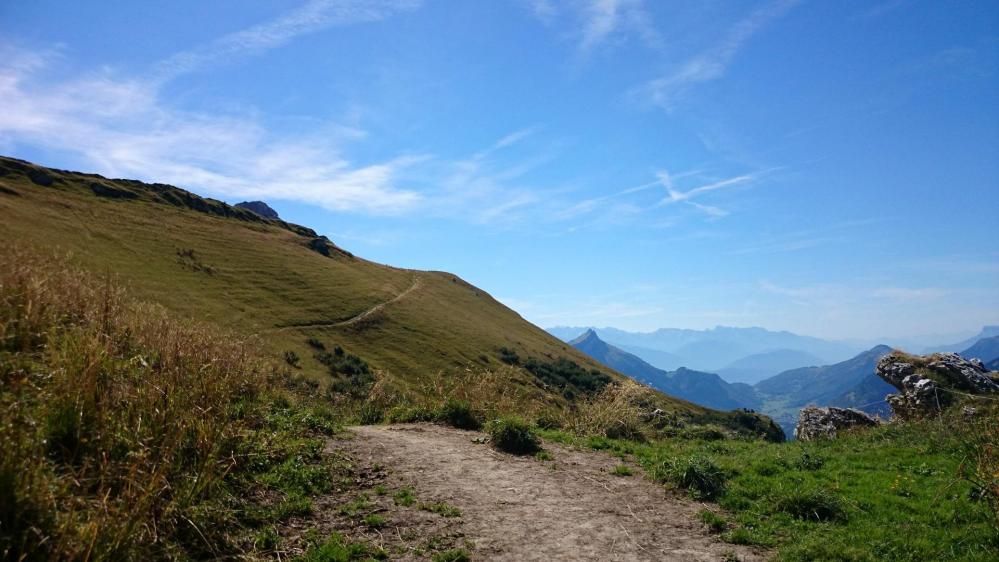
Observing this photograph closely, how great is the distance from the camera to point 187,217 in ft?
278

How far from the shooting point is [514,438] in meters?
12.4

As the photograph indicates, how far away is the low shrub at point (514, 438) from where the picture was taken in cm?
1228

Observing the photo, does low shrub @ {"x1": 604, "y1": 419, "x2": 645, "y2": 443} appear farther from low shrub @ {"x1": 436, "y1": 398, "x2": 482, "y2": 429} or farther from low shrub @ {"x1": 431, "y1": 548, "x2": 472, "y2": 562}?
low shrub @ {"x1": 431, "y1": 548, "x2": 472, "y2": 562}

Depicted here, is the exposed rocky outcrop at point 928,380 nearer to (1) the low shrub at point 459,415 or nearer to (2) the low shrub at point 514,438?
(2) the low shrub at point 514,438

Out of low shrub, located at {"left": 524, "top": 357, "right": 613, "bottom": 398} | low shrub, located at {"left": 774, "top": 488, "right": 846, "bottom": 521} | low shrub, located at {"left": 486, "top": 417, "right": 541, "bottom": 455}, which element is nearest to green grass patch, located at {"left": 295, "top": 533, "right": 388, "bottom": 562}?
low shrub, located at {"left": 486, "top": 417, "right": 541, "bottom": 455}

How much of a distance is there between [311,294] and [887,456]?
66428 millimetres

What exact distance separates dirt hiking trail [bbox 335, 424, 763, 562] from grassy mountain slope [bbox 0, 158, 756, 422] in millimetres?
24625

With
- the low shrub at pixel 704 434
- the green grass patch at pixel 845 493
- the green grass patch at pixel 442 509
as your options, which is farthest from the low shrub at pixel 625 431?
the green grass patch at pixel 442 509

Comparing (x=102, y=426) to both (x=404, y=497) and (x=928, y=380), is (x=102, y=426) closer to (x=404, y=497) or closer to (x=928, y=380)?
(x=404, y=497)

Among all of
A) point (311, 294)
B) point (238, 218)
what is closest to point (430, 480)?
point (311, 294)

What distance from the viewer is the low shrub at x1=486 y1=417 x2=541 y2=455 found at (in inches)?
484

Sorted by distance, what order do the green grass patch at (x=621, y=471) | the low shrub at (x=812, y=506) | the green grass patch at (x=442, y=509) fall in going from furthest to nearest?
the green grass patch at (x=621, y=471) → the low shrub at (x=812, y=506) → the green grass patch at (x=442, y=509)

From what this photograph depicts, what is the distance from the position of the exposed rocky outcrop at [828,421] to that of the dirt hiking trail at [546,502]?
9.31m

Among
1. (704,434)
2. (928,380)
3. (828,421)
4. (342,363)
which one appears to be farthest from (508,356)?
(928,380)
